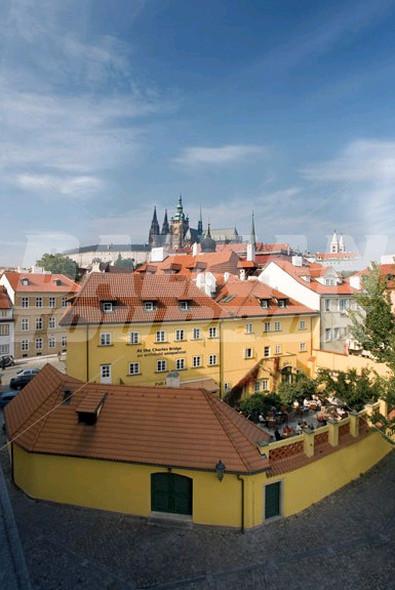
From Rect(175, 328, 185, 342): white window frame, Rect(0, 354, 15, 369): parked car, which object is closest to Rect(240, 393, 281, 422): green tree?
Rect(175, 328, 185, 342): white window frame

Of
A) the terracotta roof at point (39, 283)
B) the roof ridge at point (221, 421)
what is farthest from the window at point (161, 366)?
the terracotta roof at point (39, 283)

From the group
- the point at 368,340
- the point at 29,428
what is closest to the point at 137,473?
the point at 29,428

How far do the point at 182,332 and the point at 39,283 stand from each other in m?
20.8

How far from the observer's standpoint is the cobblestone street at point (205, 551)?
10.0 m

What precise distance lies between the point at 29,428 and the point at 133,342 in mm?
10588

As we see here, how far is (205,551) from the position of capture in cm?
1121

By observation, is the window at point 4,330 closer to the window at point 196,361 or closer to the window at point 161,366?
the window at point 161,366

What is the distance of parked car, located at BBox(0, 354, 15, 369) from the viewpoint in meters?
35.5

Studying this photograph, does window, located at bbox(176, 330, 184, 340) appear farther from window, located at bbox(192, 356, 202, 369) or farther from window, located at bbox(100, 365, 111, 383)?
window, located at bbox(100, 365, 111, 383)

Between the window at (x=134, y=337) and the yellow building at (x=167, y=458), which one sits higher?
the window at (x=134, y=337)

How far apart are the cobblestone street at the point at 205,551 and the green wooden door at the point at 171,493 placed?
1.89 ft

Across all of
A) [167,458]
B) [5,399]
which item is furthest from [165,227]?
[167,458]

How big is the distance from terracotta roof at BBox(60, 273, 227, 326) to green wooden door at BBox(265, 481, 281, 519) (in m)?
14.0

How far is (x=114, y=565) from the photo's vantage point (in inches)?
411
